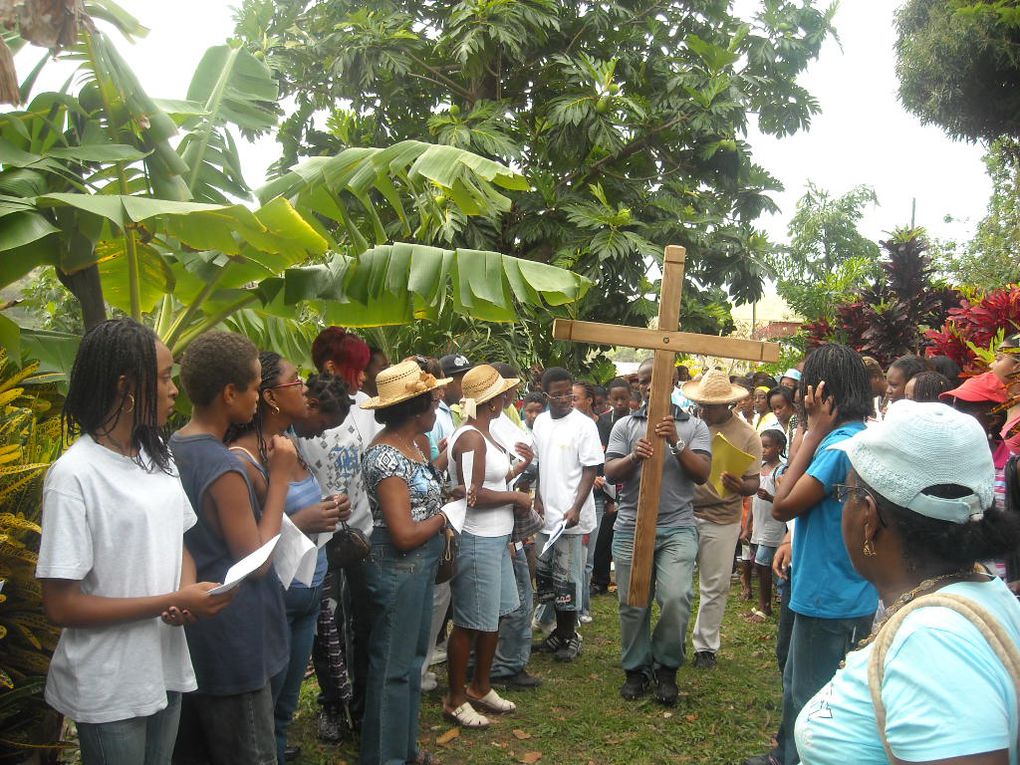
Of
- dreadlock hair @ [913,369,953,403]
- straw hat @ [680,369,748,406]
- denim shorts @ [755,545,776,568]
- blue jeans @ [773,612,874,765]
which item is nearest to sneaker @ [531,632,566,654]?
denim shorts @ [755,545,776,568]

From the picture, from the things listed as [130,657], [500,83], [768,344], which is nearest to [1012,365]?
[768,344]

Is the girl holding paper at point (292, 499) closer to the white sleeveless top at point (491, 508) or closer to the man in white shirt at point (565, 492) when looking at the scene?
the white sleeveless top at point (491, 508)

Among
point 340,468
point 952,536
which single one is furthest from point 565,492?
point 952,536

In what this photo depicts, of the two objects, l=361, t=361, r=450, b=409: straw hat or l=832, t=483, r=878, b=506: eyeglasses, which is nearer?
l=832, t=483, r=878, b=506: eyeglasses

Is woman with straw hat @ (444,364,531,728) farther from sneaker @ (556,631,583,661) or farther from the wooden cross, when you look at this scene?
sneaker @ (556,631,583,661)

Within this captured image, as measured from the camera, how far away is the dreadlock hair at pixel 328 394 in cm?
402

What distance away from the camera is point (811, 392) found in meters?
3.97

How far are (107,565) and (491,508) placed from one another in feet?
9.82

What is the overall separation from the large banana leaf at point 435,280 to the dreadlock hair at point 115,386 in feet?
8.86

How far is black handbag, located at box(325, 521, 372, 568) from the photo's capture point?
4195mm

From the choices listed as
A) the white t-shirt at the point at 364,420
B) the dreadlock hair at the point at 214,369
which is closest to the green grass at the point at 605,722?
the white t-shirt at the point at 364,420

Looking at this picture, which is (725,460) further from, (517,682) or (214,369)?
(214,369)

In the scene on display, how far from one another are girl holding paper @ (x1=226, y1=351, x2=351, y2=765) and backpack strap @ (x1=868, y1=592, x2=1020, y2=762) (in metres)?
2.34

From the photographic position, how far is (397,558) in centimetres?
423
